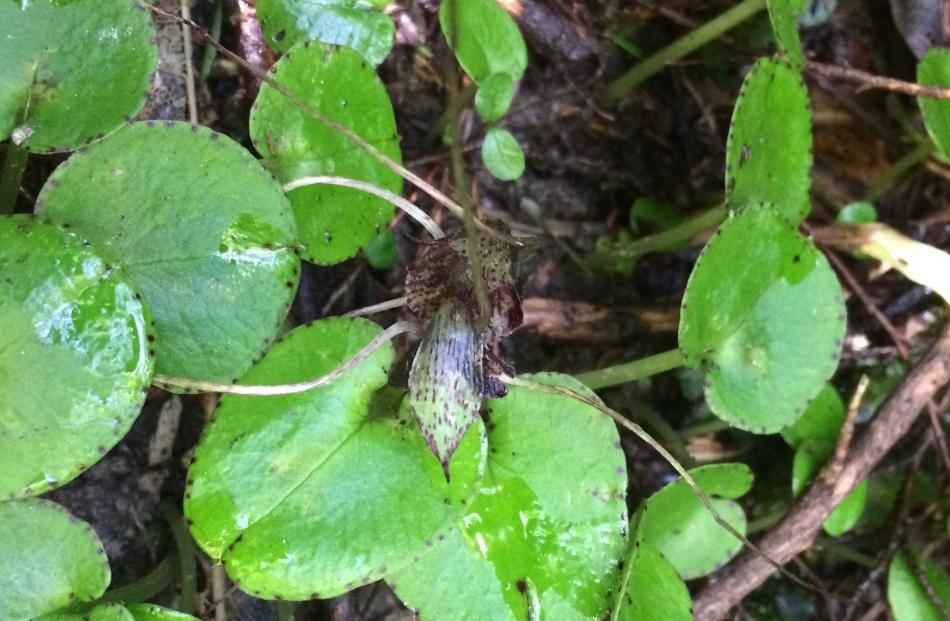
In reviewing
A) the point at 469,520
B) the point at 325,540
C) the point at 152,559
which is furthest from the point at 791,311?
the point at 152,559

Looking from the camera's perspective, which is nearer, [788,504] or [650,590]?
[650,590]

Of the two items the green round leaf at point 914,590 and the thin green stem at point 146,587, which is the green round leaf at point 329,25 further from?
the green round leaf at point 914,590

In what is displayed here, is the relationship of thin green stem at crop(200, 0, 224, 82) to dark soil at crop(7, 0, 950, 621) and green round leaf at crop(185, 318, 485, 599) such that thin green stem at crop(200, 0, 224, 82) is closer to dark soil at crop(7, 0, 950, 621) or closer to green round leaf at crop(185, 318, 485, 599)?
dark soil at crop(7, 0, 950, 621)

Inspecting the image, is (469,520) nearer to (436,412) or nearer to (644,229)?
(436,412)

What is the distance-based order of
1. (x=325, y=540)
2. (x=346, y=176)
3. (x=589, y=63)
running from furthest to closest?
1. (x=589, y=63)
2. (x=346, y=176)
3. (x=325, y=540)

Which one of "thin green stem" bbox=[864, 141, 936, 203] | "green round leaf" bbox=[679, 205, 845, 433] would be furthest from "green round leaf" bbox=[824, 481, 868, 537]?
"thin green stem" bbox=[864, 141, 936, 203]

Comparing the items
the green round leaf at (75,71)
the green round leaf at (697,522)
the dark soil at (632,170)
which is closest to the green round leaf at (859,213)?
the dark soil at (632,170)
